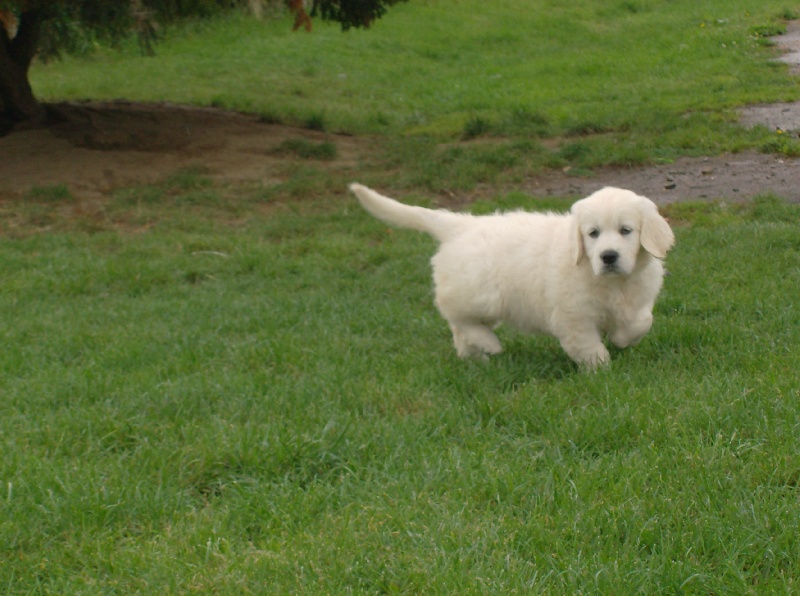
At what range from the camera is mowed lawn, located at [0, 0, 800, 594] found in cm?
303

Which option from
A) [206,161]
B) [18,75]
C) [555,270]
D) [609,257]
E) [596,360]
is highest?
[18,75]

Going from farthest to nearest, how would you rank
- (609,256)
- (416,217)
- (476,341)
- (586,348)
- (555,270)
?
(416,217)
(476,341)
(555,270)
(586,348)
(609,256)

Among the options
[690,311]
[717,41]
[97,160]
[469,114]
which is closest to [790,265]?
[690,311]

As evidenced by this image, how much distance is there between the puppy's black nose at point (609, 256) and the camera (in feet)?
15.1

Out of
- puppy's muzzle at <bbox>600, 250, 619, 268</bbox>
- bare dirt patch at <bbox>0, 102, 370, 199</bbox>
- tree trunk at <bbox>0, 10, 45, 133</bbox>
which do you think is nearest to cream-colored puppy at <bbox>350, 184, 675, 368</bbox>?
puppy's muzzle at <bbox>600, 250, 619, 268</bbox>

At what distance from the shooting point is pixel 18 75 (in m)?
13.8

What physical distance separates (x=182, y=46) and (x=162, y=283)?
1813cm

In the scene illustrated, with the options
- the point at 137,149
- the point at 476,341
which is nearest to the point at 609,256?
the point at 476,341

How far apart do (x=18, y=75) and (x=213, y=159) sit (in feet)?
11.7

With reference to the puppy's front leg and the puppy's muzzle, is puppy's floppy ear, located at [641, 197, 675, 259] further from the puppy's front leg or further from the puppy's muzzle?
the puppy's front leg

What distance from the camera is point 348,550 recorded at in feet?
10.2

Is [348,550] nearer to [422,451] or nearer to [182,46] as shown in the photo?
[422,451]

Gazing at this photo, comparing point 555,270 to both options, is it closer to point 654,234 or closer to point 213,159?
point 654,234

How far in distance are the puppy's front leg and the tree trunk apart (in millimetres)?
10900
